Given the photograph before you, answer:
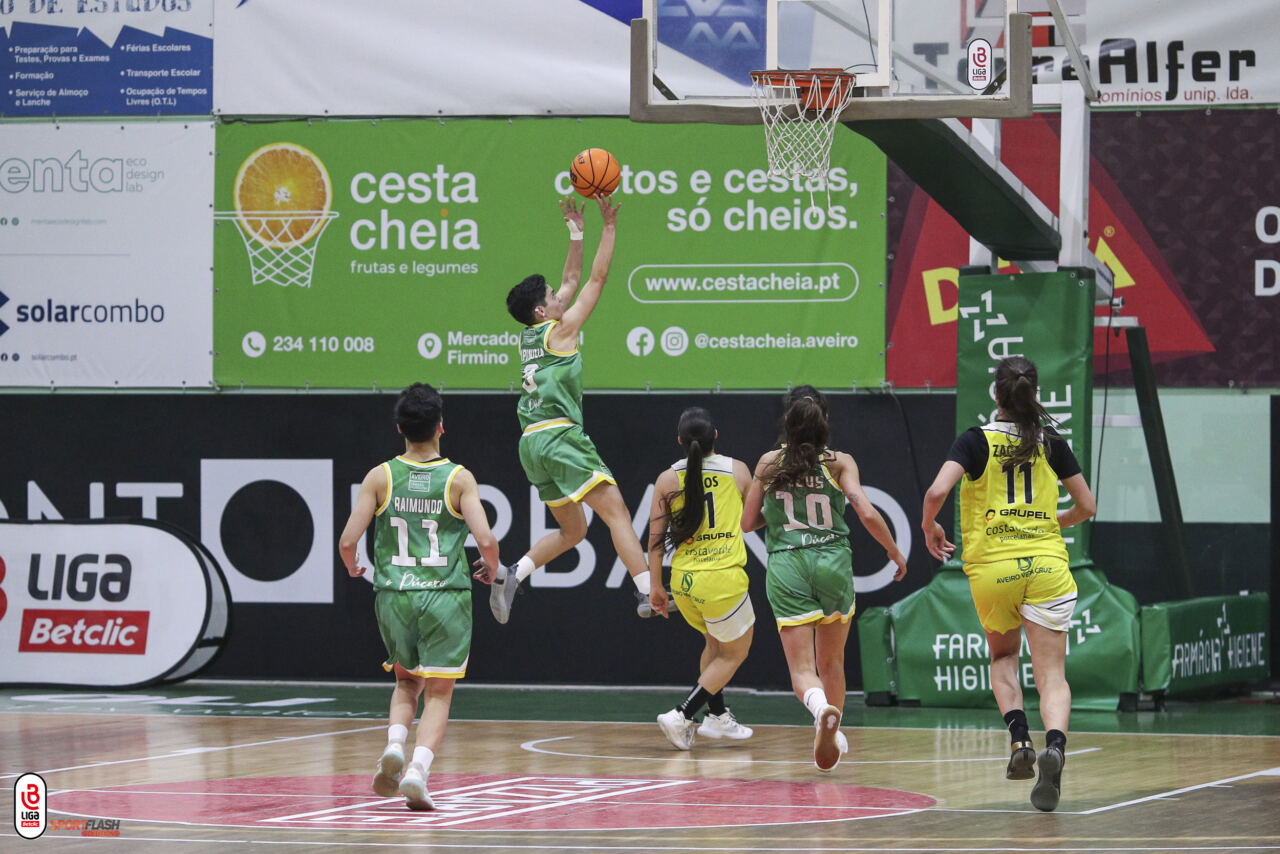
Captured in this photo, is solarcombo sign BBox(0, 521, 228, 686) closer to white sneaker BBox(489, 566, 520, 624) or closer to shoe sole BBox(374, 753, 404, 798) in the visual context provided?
white sneaker BBox(489, 566, 520, 624)

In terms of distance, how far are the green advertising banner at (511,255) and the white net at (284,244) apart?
11 mm

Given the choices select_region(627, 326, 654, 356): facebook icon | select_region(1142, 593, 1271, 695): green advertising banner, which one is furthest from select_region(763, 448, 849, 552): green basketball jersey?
select_region(627, 326, 654, 356): facebook icon

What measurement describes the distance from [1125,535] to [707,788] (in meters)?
6.24

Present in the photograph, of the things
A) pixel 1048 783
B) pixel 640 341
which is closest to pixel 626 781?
pixel 1048 783

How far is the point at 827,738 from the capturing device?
854 cm

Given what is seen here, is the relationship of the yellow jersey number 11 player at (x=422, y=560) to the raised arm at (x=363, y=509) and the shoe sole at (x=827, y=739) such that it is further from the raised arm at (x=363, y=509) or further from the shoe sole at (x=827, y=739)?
the shoe sole at (x=827, y=739)

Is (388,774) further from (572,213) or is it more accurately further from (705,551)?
(572,213)

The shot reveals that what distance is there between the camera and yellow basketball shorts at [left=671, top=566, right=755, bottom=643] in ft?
32.4

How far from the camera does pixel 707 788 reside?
848 cm

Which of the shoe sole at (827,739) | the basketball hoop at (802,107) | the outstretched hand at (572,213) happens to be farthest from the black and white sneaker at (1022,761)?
the outstretched hand at (572,213)

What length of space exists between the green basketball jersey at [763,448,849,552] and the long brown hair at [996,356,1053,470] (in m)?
1.58

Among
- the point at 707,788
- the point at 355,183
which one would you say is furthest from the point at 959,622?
the point at 355,183

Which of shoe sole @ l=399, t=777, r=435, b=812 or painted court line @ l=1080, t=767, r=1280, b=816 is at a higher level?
shoe sole @ l=399, t=777, r=435, b=812

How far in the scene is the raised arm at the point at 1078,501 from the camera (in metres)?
7.98
